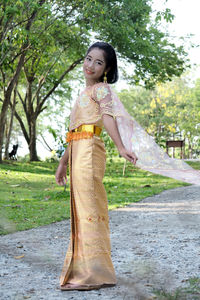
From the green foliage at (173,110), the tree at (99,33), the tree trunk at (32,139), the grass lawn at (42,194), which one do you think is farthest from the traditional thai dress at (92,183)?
the green foliage at (173,110)

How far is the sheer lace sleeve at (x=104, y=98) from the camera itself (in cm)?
318

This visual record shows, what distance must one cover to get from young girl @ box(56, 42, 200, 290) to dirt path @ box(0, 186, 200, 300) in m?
0.16

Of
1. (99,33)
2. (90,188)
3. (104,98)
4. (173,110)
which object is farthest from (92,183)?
(173,110)

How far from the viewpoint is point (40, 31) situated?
14.1 metres

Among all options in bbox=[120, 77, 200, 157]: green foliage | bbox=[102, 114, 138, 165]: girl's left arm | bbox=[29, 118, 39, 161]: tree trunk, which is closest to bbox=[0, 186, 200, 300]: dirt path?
bbox=[102, 114, 138, 165]: girl's left arm

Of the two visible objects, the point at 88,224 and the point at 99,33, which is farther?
the point at 99,33

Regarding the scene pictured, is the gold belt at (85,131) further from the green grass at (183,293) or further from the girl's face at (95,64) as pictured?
the green grass at (183,293)

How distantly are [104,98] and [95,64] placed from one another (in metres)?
0.30

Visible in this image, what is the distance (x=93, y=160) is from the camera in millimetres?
3258

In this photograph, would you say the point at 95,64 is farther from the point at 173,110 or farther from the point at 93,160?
the point at 173,110

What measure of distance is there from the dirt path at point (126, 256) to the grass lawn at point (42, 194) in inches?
28.3

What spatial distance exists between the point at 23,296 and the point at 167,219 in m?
4.08

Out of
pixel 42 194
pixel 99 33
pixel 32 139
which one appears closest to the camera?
pixel 42 194

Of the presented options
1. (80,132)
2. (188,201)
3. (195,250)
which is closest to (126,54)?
(188,201)
